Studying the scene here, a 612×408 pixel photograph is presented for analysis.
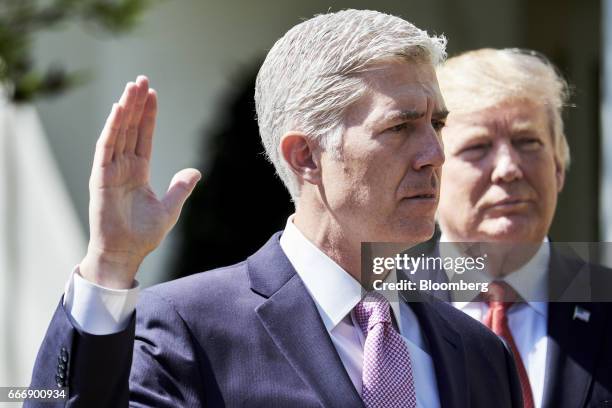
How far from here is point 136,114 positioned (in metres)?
2.00

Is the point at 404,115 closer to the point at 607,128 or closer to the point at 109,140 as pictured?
the point at 109,140

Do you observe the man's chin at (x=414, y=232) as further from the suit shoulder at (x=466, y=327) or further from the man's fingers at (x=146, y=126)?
the man's fingers at (x=146, y=126)

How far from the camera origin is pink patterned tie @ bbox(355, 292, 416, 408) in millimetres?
2199

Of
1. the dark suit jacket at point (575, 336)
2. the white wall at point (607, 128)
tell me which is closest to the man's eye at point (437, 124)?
the dark suit jacket at point (575, 336)

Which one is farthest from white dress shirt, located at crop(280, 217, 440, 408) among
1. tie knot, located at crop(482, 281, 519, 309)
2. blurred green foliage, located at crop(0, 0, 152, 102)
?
blurred green foliage, located at crop(0, 0, 152, 102)

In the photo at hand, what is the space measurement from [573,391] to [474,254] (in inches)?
20.6

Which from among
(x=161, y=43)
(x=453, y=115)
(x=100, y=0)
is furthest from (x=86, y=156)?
(x=453, y=115)

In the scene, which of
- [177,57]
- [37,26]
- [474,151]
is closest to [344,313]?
[474,151]

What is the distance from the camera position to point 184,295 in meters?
2.24

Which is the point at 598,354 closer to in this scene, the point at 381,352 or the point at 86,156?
the point at 381,352

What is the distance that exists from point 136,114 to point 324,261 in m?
0.62

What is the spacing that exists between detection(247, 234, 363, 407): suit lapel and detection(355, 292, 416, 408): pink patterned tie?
0.19 ft

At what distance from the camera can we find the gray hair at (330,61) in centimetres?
234

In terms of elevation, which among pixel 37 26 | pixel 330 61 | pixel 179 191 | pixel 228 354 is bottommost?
pixel 228 354
